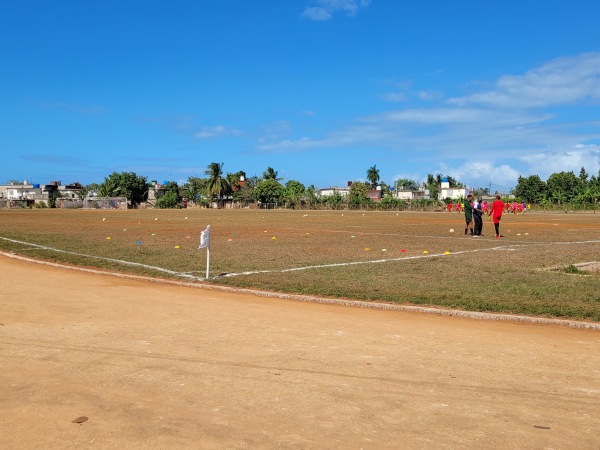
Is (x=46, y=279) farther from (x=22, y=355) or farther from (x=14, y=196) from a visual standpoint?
(x=14, y=196)

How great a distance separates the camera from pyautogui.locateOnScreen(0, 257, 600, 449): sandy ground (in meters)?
4.20

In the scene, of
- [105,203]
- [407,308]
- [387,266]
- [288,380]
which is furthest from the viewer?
[105,203]

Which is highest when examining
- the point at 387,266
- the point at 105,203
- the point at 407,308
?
the point at 105,203

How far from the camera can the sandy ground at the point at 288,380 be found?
4199 mm

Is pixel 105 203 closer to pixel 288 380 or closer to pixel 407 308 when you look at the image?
pixel 407 308

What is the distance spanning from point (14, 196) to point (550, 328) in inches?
6270

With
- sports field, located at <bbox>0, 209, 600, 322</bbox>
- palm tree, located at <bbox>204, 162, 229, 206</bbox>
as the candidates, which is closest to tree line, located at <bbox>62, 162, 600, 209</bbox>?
palm tree, located at <bbox>204, 162, 229, 206</bbox>

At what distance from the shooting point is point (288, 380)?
542 centimetres

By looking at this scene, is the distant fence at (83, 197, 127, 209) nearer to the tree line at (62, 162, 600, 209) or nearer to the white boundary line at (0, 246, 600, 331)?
the tree line at (62, 162, 600, 209)

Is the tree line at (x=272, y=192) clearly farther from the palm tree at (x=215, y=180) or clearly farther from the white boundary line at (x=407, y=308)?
the white boundary line at (x=407, y=308)

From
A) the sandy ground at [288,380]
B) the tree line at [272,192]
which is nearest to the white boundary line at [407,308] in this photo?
the sandy ground at [288,380]

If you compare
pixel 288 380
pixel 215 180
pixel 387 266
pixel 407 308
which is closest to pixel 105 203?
pixel 215 180

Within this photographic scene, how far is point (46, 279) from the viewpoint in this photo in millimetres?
12430

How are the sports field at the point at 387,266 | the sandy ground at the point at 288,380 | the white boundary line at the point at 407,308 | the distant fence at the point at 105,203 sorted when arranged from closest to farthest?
the sandy ground at the point at 288,380 < the white boundary line at the point at 407,308 < the sports field at the point at 387,266 < the distant fence at the point at 105,203
